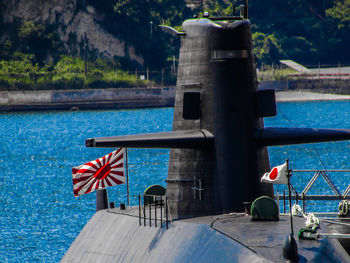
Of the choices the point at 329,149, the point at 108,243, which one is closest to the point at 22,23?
the point at 329,149

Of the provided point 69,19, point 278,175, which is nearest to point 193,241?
point 278,175

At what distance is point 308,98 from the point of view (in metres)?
190

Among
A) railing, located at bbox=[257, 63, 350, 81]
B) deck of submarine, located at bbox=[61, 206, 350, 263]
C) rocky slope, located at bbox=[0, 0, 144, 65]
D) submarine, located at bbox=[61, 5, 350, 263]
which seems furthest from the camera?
railing, located at bbox=[257, 63, 350, 81]

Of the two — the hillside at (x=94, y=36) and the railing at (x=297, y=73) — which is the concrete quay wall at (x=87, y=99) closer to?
the hillside at (x=94, y=36)

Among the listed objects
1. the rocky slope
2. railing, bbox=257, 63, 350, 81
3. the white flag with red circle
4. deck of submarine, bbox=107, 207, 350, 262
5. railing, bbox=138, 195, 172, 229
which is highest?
the rocky slope

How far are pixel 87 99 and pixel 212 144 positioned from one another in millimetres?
141992

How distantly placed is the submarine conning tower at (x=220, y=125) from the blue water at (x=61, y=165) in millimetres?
1540

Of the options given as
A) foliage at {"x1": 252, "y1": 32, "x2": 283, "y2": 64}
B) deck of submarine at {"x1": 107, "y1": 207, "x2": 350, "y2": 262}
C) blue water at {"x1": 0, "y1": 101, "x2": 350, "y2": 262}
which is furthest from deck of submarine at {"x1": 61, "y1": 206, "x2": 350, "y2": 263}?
foliage at {"x1": 252, "y1": 32, "x2": 283, "y2": 64}

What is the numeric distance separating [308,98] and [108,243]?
562ft

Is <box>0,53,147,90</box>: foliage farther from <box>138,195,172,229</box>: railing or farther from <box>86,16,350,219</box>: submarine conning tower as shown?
<box>86,16,350,219</box>: submarine conning tower

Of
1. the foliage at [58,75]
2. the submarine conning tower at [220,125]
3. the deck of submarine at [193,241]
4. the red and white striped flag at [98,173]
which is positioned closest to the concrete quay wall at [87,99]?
the foliage at [58,75]

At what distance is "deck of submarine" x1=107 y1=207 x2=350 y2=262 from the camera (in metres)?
16.1

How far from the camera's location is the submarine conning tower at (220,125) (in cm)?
1991

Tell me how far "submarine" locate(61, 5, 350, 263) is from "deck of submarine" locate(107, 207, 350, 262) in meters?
0.06
